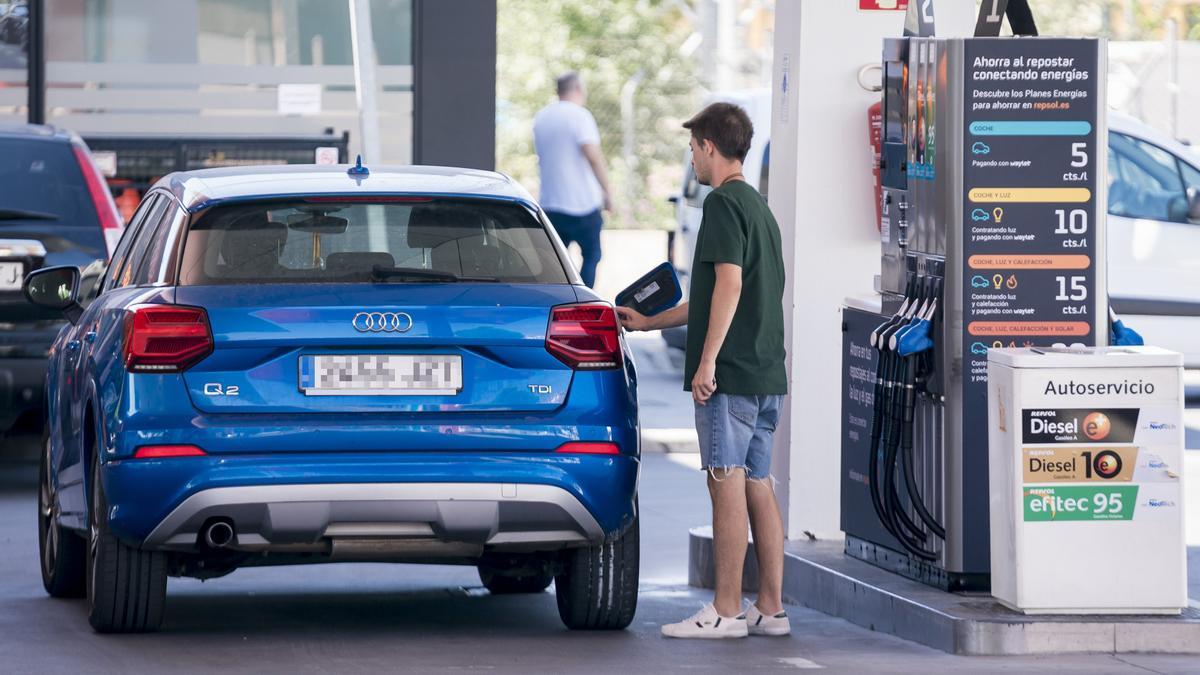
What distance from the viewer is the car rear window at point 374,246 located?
7016 millimetres

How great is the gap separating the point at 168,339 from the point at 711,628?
84.1 inches

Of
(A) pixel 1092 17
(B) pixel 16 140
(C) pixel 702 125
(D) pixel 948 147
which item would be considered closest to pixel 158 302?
(C) pixel 702 125

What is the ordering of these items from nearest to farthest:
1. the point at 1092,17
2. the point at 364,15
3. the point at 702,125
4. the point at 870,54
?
the point at 702,125 → the point at 870,54 → the point at 364,15 → the point at 1092,17

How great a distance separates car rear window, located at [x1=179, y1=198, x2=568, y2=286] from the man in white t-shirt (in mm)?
9344

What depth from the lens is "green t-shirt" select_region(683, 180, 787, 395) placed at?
7312 millimetres

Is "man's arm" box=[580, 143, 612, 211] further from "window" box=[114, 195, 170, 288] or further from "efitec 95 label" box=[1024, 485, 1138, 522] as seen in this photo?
"efitec 95 label" box=[1024, 485, 1138, 522]

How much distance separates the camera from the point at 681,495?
12.1m

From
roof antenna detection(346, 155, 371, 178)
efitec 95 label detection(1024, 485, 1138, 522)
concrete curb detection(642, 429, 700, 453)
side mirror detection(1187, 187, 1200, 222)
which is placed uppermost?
side mirror detection(1187, 187, 1200, 222)

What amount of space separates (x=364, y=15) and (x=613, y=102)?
20.0m

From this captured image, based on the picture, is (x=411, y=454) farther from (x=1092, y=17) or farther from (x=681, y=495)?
(x=1092, y=17)

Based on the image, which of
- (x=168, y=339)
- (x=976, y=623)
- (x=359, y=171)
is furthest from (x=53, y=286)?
(x=976, y=623)

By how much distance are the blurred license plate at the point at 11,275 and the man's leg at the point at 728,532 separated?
4.98 m

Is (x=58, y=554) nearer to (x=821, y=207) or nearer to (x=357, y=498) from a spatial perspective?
(x=357, y=498)

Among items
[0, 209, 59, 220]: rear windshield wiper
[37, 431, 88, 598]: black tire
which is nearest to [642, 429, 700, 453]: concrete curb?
[0, 209, 59, 220]: rear windshield wiper
